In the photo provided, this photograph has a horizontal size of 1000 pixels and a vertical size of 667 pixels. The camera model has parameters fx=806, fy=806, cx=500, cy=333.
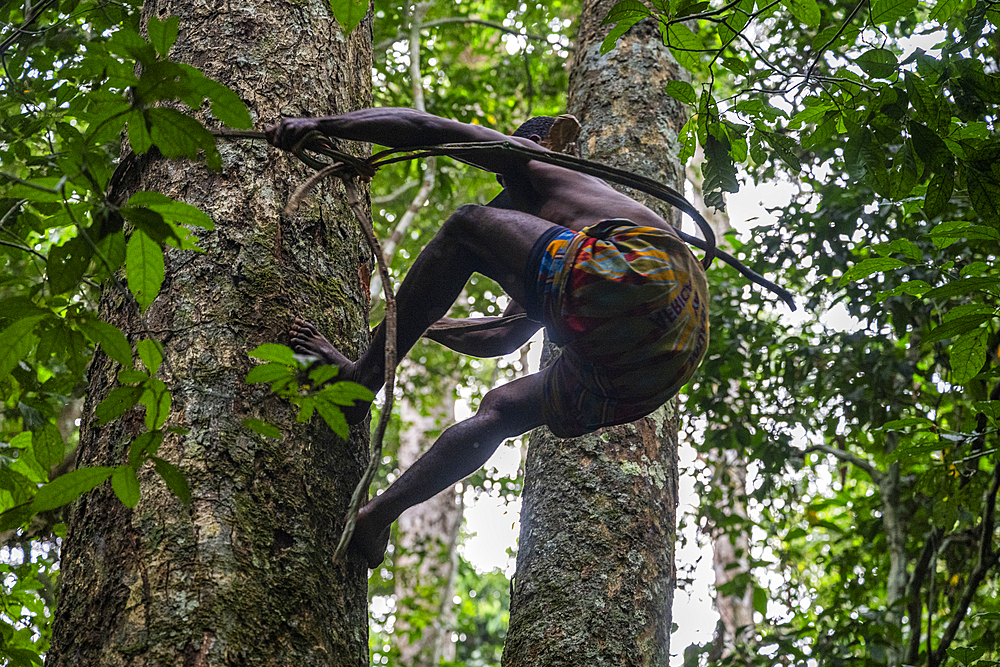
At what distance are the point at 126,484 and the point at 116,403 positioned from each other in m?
0.15

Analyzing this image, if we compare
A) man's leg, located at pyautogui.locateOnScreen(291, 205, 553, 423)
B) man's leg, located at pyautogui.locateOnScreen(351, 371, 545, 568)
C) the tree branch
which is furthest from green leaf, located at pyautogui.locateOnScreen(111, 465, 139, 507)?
the tree branch

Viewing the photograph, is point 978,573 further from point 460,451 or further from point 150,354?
point 150,354

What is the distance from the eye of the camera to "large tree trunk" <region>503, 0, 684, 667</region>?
2.52m

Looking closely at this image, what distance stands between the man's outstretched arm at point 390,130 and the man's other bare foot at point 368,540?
0.97m

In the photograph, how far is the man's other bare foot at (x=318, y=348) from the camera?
1.93 meters

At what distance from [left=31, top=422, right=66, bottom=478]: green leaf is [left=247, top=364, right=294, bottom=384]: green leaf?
33.4 inches

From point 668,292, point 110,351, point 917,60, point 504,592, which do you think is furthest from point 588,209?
point 504,592

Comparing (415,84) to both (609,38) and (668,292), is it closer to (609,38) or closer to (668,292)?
(609,38)

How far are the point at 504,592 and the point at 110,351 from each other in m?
16.7

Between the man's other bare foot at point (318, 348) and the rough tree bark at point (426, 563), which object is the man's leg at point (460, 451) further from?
the rough tree bark at point (426, 563)

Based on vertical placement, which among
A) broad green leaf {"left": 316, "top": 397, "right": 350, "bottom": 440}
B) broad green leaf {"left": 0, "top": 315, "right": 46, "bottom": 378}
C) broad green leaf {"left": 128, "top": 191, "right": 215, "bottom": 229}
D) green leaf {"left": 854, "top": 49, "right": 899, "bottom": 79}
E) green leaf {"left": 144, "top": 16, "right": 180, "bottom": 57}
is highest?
green leaf {"left": 854, "top": 49, "right": 899, "bottom": 79}

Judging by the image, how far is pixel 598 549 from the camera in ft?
8.70

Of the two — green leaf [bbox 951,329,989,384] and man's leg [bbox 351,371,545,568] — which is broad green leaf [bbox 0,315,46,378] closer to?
man's leg [bbox 351,371,545,568]

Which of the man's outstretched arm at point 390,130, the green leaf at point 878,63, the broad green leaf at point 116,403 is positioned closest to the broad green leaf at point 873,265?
the green leaf at point 878,63
